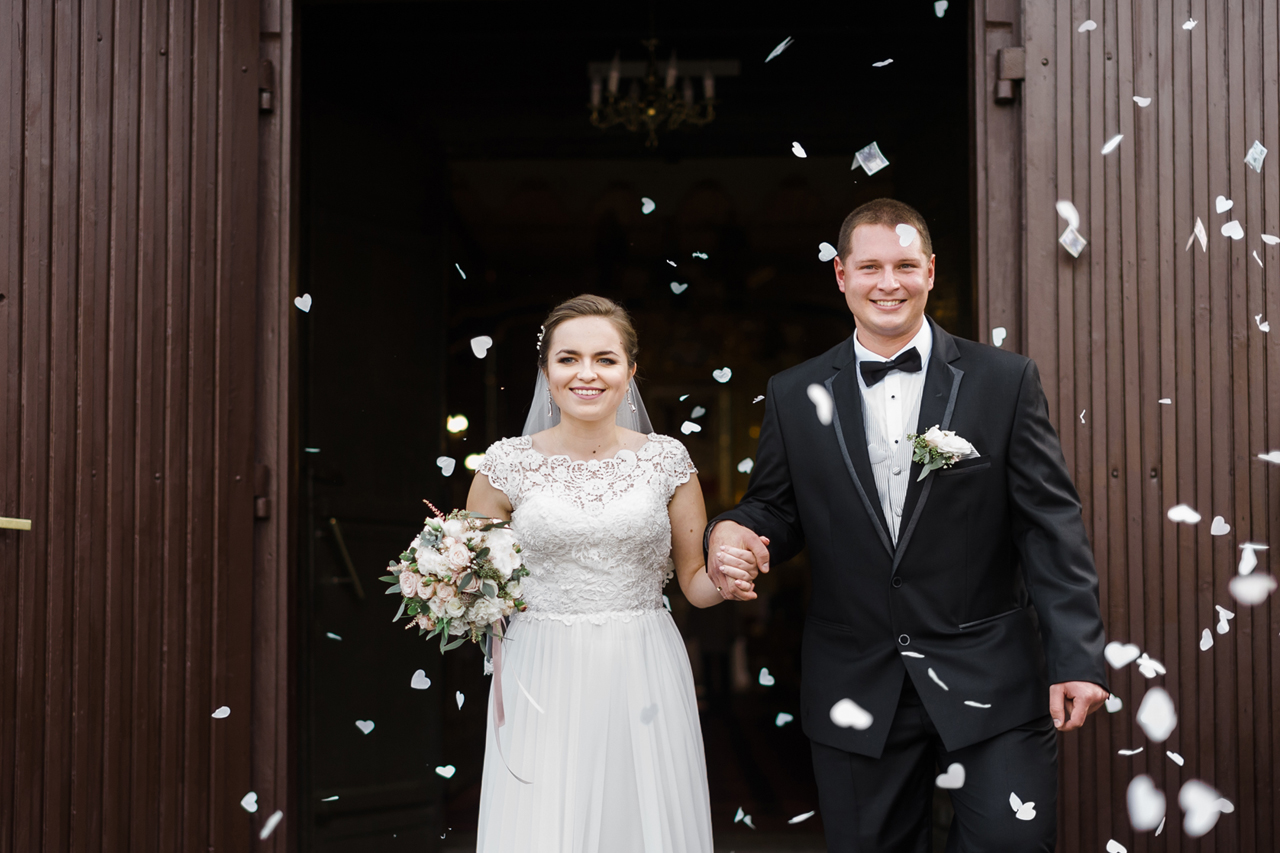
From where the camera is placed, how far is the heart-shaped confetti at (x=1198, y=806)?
9.22 feet

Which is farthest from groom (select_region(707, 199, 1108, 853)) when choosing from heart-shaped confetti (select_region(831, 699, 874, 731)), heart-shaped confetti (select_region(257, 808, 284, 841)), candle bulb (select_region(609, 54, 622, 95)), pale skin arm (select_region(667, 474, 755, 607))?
candle bulb (select_region(609, 54, 622, 95))

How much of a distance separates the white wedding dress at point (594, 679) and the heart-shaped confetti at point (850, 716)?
500mm

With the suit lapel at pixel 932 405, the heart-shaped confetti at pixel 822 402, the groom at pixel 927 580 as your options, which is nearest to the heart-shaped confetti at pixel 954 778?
the groom at pixel 927 580

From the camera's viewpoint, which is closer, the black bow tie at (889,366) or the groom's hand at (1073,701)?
the groom's hand at (1073,701)

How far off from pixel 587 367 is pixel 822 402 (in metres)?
0.67

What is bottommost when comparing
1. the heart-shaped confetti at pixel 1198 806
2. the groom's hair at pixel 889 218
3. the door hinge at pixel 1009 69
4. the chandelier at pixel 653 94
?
the heart-shaped confetti at pixel 1198 806

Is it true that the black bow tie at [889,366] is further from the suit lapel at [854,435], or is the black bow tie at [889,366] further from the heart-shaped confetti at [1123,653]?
the heart-shaped confetti at [1123,653]

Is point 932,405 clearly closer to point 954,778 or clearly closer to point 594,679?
point 954,778

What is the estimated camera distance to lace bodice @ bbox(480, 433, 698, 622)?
2715mm

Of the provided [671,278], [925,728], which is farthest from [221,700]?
[671,278]

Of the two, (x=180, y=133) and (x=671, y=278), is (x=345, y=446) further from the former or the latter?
(x=671, y=278)

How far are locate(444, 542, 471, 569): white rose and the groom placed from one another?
0.59 metres

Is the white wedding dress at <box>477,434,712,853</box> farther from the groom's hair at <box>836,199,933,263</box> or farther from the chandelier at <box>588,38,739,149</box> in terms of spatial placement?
the chandelier at <box>588,38,739,149</box>

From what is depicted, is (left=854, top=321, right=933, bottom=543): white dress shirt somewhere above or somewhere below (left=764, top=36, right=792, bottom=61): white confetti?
below
